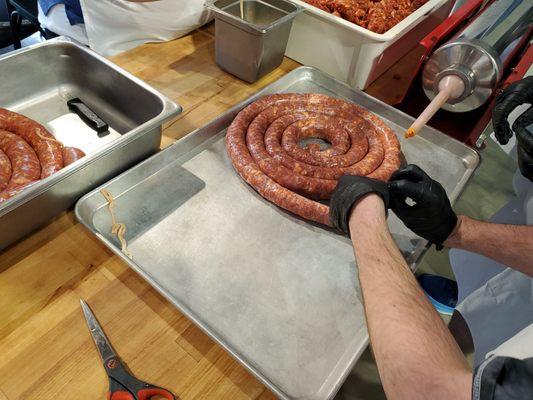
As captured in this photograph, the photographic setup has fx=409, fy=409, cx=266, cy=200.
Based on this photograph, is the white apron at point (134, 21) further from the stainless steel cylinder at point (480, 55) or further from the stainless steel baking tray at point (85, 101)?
the stainless steel cylinder at point (480, 55)

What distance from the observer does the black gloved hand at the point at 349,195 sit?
1205 mm

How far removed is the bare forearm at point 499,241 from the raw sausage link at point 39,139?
1.42 metres

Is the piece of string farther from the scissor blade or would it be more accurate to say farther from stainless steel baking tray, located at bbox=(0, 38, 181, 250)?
the scissor blade

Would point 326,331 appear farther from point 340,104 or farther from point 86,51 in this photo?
point 86,51

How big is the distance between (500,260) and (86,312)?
136 centimetres

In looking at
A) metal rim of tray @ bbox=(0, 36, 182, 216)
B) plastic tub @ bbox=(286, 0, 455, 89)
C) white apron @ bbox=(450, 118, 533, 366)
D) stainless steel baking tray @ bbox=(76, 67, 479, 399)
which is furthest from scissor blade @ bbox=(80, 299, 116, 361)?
plastic tub @ bbox=(286, 0, 455, 89)

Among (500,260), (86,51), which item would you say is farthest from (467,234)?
(86,51)

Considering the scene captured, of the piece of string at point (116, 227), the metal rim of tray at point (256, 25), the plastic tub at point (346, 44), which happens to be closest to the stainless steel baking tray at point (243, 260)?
the piece of string at point (116, 227)

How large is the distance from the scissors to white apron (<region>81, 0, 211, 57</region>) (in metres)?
1.68

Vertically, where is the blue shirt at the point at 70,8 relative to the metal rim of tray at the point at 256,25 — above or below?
below

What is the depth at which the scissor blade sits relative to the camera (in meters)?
1.06

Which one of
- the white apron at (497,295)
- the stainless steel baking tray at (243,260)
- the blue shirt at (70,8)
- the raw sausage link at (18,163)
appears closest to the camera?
the stainless steel baking tray at (243,260)

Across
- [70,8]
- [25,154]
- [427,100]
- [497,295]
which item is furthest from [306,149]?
[70,8]

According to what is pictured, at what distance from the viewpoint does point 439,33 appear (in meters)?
1.85
